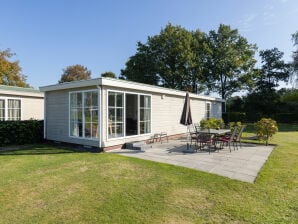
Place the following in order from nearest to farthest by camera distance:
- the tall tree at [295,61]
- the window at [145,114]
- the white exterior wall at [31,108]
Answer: the window at [145,114] < the white exterior wall at [31,108] < the tall tree at [295,61]

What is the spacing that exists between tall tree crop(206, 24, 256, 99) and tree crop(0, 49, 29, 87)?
26015 mm

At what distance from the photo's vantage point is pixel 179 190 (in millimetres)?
3967

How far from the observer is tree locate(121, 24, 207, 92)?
24.2 m

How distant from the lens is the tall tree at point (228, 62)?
25406 millimetres

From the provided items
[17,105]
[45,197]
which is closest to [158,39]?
[17,105]

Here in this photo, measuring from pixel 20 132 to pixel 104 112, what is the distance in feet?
14.9

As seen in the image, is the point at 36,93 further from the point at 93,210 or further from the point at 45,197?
the point at 93,210

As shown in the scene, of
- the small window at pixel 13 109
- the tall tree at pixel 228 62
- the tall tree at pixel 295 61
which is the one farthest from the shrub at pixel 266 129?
the tall tree at pixel 295 61

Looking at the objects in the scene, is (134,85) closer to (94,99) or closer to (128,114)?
(94,99)

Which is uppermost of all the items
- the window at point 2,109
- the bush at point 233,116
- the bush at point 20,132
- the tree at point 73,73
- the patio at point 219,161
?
the tree at point 73,73

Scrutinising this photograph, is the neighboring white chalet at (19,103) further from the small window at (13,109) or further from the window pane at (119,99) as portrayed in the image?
the window pane at (119,99)

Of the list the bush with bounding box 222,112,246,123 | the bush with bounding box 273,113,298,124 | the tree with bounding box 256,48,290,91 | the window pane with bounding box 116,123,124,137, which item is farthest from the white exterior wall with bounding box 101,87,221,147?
the tree with bounding box 256,48,290,91

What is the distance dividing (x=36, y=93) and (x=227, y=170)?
37.6 ft

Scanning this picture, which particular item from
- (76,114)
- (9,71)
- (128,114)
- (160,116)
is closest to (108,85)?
(76,114)
